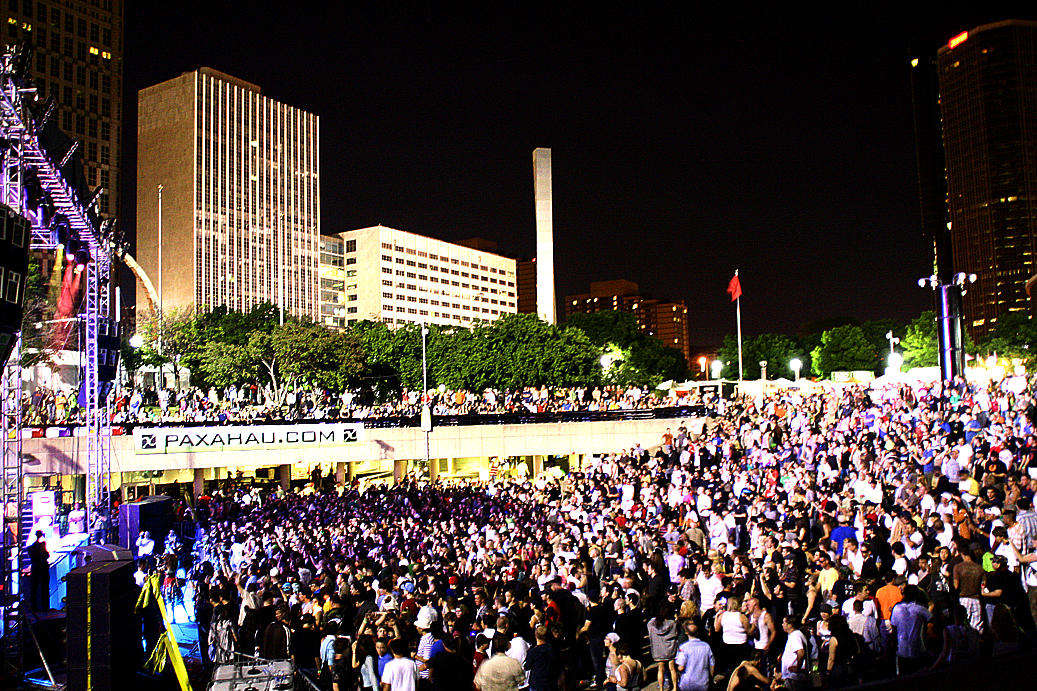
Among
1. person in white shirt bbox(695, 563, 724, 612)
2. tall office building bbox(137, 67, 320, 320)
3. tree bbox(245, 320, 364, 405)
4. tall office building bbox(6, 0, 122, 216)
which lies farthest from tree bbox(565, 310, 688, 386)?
person in white shirt bbox(695, 563, 724, 612)

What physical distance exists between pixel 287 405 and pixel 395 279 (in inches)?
4451

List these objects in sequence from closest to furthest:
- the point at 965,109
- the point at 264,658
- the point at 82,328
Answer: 1. the point at 264,658
2. the point at 82,328
3. the point at 965,109

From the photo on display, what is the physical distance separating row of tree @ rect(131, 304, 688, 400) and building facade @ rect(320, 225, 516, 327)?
8762cm

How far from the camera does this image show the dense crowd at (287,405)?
3238 centimetres

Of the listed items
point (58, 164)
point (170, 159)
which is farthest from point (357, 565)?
point (170, 159)

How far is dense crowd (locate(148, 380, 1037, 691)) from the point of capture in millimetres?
7715

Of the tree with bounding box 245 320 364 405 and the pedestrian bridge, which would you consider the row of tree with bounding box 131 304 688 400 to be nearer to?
the tree with bounding box 245 320 364 405

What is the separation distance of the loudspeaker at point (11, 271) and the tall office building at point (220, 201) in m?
119

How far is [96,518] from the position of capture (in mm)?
18969

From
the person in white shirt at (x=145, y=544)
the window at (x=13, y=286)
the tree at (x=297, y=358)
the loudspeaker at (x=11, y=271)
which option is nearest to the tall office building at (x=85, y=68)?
the tree at (x=297, y=358)

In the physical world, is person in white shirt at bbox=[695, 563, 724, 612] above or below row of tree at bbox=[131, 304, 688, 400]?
below

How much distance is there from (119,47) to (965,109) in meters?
123

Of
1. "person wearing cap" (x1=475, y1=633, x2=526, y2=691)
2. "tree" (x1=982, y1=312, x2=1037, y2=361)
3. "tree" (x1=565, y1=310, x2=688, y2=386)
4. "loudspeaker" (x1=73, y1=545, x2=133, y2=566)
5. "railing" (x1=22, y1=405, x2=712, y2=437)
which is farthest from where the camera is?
"tree" (x1=565, y1=310, x2=688, y2=386)

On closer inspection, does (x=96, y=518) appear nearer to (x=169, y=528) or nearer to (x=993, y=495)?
(x=169, y=528)
